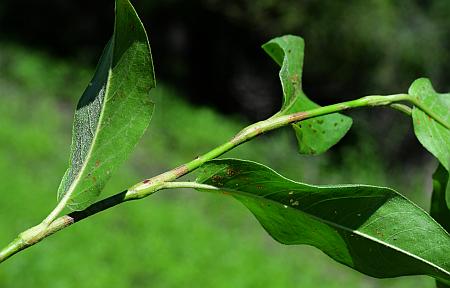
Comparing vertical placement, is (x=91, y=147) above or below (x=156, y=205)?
above

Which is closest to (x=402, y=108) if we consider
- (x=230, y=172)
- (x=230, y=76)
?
(x=230, y=172)

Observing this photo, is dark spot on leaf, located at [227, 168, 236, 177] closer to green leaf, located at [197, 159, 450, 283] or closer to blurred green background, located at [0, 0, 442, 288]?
green leaf, located at [197, 159, 450, 283]

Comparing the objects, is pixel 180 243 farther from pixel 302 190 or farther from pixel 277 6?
pixel 302 190

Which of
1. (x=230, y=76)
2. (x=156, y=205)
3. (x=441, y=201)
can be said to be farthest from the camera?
(x=230, y=76)

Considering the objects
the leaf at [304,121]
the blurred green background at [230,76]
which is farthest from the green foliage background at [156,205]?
the leaf at [304,121]

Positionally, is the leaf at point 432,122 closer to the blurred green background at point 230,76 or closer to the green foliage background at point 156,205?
the green foliage background at point 156,205

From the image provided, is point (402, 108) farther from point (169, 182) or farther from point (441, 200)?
point (169, 182)
